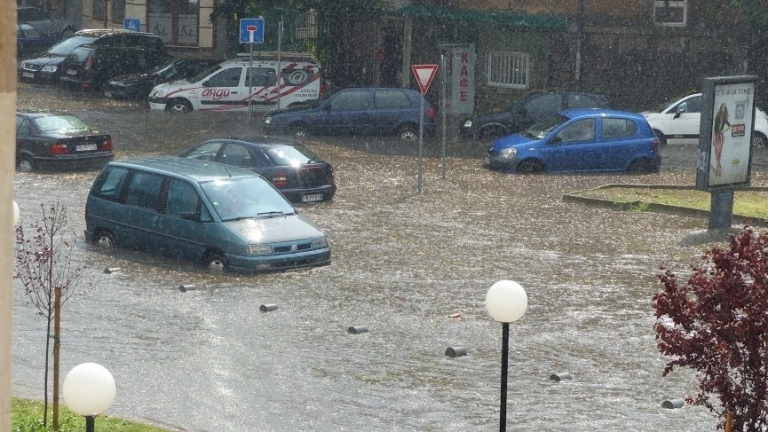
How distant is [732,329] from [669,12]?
101ft

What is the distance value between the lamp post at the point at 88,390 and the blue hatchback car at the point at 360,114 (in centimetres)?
2434

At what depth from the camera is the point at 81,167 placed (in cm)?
2691

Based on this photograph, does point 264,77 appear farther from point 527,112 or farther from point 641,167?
point 641,167

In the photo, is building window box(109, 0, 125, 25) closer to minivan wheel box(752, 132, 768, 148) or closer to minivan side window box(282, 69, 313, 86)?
minivan side window box(282, 69, 313, 86)

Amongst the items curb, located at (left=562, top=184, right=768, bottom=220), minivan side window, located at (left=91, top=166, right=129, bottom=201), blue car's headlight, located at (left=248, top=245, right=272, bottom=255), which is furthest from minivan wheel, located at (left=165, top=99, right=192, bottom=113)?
blue car's headlight, located at (left=248, top=245, right=272, bottom=255)

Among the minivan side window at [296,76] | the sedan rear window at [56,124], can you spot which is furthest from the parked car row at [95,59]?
the sedan rear window at [56,124]

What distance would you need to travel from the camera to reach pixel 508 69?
3947 centimetres

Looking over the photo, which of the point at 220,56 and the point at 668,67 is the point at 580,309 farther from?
the point at 220,56

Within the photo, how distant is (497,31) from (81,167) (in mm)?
16257

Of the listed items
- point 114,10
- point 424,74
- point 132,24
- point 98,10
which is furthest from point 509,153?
point 98,10

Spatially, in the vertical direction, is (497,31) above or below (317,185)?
above

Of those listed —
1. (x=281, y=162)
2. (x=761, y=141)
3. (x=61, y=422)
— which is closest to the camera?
(x=61, y=422)

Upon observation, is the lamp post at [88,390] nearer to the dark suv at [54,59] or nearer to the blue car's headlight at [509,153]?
the blue car's headlight at [509,153]

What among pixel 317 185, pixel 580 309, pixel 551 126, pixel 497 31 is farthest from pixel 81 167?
pixel 497 31
